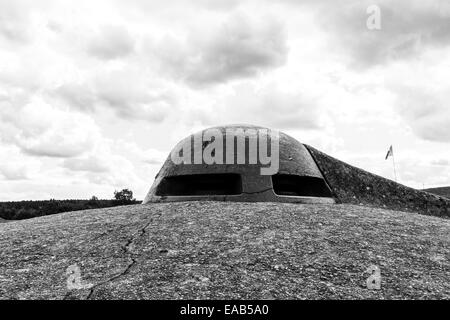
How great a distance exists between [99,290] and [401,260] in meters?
3.04

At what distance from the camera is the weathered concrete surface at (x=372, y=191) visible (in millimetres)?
9180

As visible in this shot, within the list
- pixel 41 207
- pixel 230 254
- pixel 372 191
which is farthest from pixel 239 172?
pixel 41 207

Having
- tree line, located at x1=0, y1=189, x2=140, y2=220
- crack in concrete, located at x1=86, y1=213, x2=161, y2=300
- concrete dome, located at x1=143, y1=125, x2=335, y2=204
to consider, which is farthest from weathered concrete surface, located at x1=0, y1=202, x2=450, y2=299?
tree line, located at x1=0, y1=189, x2=140, y2=220

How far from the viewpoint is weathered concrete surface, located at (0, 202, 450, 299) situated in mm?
3859

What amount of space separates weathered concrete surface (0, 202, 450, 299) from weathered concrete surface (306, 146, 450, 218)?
99.2 inches

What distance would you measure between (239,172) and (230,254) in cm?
408

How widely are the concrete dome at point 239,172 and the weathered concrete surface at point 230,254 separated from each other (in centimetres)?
178

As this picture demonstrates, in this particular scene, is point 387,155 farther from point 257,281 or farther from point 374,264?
point 257,281

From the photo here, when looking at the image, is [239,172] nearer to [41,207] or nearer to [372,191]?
[372,191]

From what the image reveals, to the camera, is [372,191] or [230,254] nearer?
[230,254]

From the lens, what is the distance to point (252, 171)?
8562 millimetres

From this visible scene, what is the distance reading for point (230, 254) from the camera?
Answer: 455cm

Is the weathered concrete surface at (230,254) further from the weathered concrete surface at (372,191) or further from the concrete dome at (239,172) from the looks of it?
the weathered concrete surface at (372,191)
